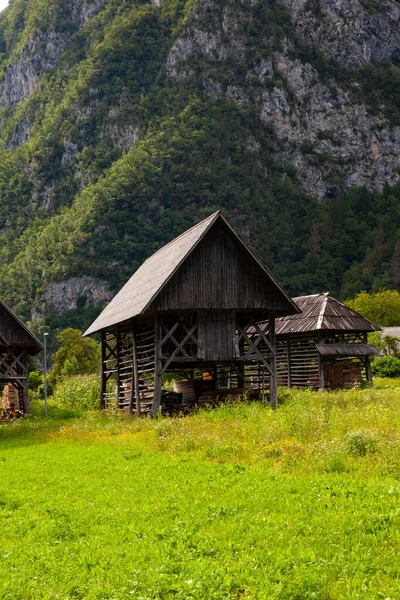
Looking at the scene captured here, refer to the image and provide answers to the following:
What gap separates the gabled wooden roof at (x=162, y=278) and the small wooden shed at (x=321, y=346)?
10.9m

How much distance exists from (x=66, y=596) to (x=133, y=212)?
146002 mm

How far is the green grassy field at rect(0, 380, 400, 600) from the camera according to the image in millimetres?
6777

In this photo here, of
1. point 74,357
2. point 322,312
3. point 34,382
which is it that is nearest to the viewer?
point 322,312

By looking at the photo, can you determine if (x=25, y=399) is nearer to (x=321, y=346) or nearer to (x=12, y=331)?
(x=12, y=331)

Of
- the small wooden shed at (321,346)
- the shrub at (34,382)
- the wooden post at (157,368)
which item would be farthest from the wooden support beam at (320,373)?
the shrub at (34,382)

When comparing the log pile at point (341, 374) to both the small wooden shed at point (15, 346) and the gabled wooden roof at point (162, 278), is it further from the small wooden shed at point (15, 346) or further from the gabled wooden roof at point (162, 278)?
the small wooden shed at point (15, 346)

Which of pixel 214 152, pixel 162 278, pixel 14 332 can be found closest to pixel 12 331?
pixel 14 332

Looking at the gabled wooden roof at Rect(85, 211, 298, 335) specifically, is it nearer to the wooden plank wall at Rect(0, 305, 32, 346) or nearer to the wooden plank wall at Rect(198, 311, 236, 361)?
the wooden plank wall at Rect(198, 311, 236, 361)

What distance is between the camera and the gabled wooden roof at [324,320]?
3675 cm

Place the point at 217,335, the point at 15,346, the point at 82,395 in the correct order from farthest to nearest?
the point at 82,395 < the point at 15,346 < the point at 217,335

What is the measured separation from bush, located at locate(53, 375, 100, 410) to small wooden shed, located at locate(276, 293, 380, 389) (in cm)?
1191

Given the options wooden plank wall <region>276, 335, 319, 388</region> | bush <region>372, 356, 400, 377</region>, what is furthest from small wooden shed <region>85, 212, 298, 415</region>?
bush <region>372, 356, 400, 377</region>

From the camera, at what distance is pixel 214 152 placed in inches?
6457

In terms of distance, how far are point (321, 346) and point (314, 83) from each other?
159052mm
